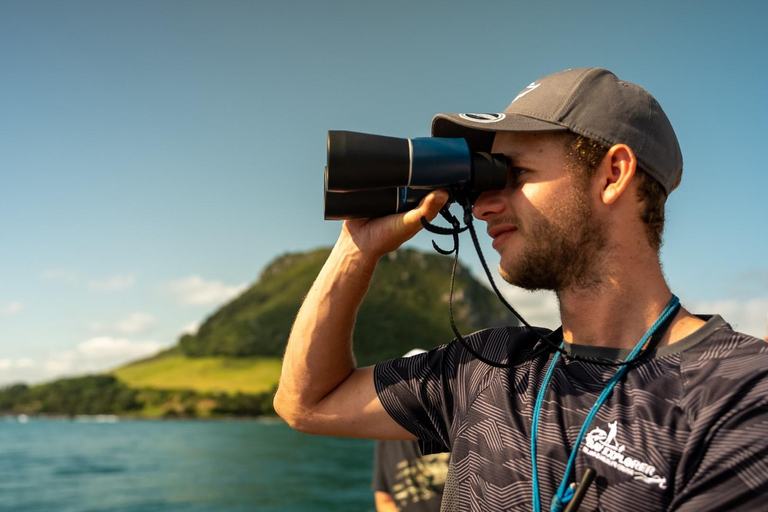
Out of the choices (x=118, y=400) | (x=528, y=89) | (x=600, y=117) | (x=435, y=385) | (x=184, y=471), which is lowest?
(x=184, y=471)

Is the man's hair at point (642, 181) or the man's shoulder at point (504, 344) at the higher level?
the man's hair at point (642, 181)

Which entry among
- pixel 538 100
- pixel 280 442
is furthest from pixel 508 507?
pixel 280 442

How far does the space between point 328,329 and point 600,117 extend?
1052 mm

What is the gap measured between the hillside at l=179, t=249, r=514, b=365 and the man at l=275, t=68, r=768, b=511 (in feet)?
373

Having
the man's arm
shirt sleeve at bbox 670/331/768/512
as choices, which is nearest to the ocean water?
the man's arm

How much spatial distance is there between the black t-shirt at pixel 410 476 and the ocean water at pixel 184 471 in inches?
1395

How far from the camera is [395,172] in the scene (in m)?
1.79

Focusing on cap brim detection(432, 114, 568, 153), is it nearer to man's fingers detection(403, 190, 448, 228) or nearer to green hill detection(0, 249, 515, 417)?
man's fingers detection(403, 190, 448, 228)

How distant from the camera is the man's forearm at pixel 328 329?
207 cm

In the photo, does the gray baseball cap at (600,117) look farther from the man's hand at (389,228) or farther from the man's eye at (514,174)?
the man's hand at (389,228)

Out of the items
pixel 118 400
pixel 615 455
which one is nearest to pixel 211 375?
pixel 118 400

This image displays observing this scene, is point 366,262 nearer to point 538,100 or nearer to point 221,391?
point 538,100

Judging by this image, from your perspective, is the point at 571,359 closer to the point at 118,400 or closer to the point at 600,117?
the point at 600,117

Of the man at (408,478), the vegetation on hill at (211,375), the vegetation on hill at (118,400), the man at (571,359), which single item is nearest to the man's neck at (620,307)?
the man at (571,359)
